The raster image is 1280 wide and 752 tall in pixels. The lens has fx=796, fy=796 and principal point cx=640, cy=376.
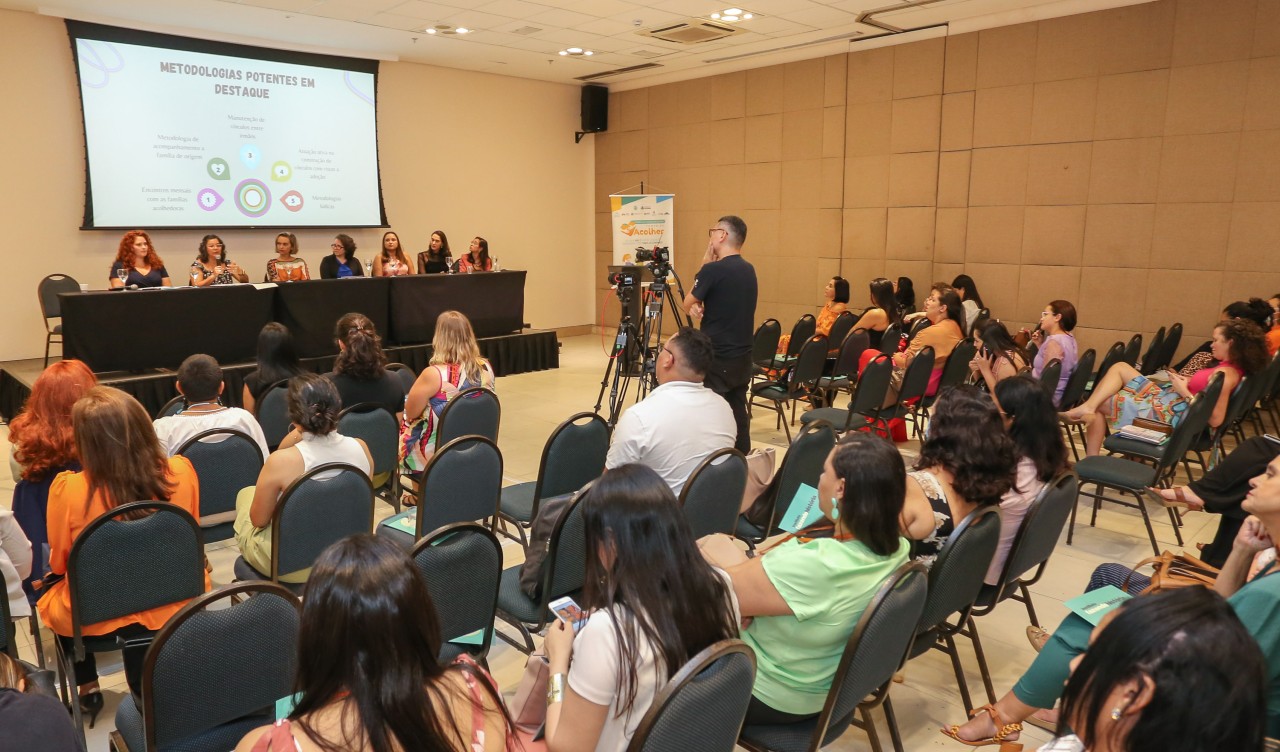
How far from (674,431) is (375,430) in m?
1.73

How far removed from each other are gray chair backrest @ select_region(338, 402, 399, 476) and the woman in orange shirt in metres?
1.28

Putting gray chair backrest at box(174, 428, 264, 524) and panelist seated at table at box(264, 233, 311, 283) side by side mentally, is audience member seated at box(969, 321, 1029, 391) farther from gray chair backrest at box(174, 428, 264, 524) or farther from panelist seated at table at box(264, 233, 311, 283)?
panelist seated at table at box(264, 233, 311, 283)

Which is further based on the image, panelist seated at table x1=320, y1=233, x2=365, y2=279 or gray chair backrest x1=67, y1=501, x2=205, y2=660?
panelist seated at table x1=320, y1=233, x2=365, y2=279

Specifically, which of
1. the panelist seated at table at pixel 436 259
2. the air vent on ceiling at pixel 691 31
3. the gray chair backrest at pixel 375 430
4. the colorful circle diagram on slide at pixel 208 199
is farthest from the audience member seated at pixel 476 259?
the gray chair backrest at pixel 375 430

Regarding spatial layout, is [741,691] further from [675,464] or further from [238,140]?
[238,140]

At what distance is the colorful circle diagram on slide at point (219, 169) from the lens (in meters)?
8.61

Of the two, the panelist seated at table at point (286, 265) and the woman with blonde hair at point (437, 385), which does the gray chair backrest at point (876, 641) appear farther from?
the panelist seated at table at point (286, 265)

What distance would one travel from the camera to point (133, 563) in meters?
2.31

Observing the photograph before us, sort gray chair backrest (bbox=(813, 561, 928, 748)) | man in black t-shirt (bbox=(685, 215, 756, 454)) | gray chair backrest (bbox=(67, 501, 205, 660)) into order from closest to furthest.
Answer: gray chair backrest (bbox=(813, 561, 928, 748)), gray chair backrest (bbox=(67, 501, 205, 660)), man in black t-shirt (bbox=(685, 215, 756, 454))

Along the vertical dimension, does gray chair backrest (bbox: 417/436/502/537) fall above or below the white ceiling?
below

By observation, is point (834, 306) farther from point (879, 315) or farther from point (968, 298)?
point (968, 298)

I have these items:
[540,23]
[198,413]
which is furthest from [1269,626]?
[540,23]

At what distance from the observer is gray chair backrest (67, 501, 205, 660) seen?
2.22 m

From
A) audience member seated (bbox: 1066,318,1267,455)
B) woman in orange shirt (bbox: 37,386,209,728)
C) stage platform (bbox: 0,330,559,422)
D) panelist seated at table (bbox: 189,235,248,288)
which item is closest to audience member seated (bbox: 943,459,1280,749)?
woman in orange shirt (bbox: 37,386,209,728)
